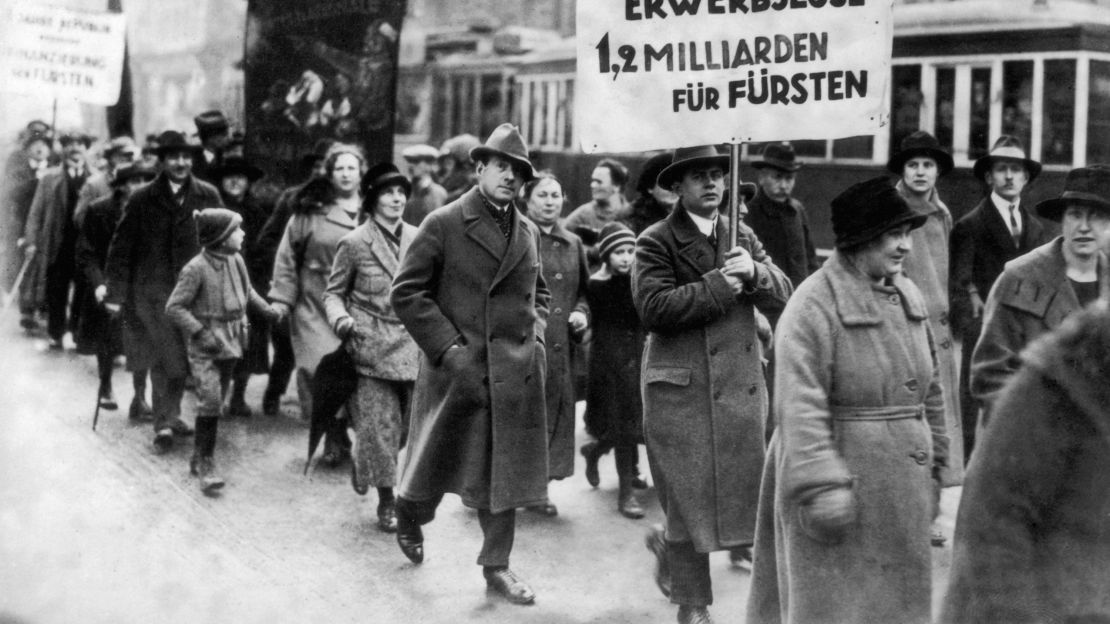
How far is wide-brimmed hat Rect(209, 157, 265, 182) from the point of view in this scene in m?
10.6

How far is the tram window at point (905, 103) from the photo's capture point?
1616 cm

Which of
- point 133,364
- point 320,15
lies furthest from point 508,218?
point 320,15

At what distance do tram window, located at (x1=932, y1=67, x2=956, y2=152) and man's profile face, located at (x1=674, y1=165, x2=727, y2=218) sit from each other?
1102cm

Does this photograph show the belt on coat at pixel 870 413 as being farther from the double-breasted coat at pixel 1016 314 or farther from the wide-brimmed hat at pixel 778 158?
the wide-brimmed hat at pixel 778 158

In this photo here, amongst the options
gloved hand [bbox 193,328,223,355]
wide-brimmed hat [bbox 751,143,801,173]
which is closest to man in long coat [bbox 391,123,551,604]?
gloved hand [bbox 193,328,223,355]

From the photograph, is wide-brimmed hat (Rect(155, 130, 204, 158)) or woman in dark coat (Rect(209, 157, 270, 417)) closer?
wide-brimmed hat (Rect(155, 130, 204, 158))

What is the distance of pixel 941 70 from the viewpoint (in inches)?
628

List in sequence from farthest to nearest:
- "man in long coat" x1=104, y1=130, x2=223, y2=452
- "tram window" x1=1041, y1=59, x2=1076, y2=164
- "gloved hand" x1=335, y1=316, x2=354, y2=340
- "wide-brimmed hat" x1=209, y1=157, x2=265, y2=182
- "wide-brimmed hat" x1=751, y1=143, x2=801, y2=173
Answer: "tram window" x1=1041, y1=59, x2=1076, y2=164 < "wide-brimmed hat" x1=209, y1=157, x2=265, y2=182 < "man in long coat" x1=104, y1=130, x2=223, y2=452 < "wide-brimmed hat" x1=751, y1=143, x2=801, y2=173 < "gloved hand" x1=335, y1=316, x2=354, y2=340

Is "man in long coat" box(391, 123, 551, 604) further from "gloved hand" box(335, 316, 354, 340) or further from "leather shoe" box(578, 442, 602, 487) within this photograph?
"leather shoe" box(578, 442, 602, 487)

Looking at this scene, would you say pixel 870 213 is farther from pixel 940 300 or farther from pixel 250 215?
pixel 250 215

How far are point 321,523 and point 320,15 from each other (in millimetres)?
4691

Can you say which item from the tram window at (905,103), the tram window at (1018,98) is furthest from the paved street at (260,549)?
the tram window at (905,103)

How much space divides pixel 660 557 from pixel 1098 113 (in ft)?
36.0

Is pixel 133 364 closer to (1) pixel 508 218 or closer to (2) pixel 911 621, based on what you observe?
(1) pixel 508 218
